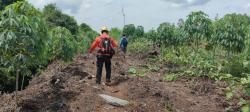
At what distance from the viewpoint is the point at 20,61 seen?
10352mm

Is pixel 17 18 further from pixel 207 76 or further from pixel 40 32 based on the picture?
pixel 207 76

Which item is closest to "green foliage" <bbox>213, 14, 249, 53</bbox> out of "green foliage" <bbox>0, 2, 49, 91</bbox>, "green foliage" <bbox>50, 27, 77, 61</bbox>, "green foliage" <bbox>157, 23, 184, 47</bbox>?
"green foliage" <bbox>157, 23, 184, 47</bbox>

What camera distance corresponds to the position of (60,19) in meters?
51.5

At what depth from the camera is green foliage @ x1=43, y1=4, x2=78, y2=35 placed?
51.2 m

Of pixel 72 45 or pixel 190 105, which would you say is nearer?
pixel 190 105

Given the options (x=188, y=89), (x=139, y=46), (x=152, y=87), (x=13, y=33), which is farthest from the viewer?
(x=139, y=46)

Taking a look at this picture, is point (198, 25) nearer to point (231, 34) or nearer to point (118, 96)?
point (231, 34)

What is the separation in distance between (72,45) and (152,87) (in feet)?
20.9

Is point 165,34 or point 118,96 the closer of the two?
point 118,96

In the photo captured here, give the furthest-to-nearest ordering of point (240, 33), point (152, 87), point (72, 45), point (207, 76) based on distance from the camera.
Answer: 1. point (240, 33)
2. point (72, 45)
3. point (207, 76)
4. point (152, 87)

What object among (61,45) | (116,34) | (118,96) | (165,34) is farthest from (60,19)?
(118,96)

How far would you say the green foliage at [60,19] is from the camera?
5116cm

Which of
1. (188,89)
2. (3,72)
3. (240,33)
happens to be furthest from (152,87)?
(240,33)

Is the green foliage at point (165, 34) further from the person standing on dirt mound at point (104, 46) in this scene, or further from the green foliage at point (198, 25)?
the person standing on dirt mound at point (104, 46)
